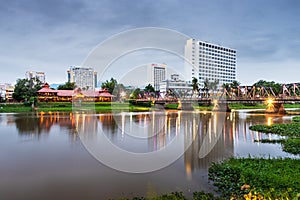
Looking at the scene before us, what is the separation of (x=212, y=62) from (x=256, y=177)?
128m

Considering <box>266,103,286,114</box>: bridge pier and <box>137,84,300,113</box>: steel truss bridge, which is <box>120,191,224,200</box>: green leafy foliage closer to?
<box>137,84,300,113</box>: steel truss bridge

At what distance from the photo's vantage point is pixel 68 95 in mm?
69625

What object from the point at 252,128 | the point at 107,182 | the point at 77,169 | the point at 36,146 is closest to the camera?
the point at 107,182

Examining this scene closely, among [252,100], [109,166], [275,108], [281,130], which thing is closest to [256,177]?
[109,166]

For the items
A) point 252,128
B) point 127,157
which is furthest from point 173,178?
point 252,128

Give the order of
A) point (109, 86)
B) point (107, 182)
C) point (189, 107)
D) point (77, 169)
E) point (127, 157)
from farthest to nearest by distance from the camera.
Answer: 1. point (109, 86)
2. point (189, 107)
3. point (127, 157)
4. point (77, 169)
5. point (107, 182)

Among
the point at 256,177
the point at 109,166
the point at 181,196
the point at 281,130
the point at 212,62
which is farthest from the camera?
the point at 212,62

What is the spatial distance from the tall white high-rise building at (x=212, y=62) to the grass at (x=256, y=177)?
10978cm

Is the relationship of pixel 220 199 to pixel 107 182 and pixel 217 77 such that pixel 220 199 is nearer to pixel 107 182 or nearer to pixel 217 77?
pixel 107 182

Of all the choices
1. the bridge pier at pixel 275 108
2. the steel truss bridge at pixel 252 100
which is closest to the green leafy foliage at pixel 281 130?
the steel truss bridge at pixel 252 100

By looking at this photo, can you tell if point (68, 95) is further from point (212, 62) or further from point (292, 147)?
point (212, 62)

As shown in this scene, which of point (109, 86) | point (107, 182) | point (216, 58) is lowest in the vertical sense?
point (107, 182)

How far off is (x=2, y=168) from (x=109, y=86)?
75.6m

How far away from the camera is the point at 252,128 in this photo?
22438 mm
